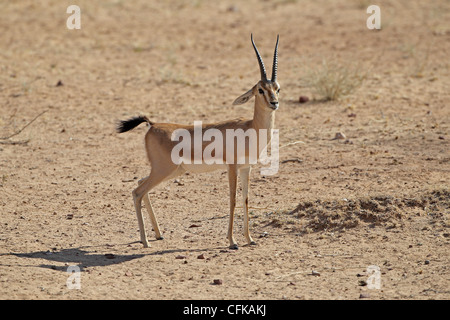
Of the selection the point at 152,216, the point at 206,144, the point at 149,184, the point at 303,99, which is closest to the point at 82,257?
the point at 152,216

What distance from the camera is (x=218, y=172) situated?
1031cm

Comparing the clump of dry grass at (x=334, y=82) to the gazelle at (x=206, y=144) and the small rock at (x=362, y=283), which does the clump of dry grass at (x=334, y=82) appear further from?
the small rock at (x=362, y=283)

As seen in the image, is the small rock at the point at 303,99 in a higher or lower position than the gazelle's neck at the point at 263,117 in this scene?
lower

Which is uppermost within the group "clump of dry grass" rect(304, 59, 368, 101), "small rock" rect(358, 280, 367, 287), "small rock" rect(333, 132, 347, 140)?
"clump of dry grass" rect(304, 59, 368, 101)

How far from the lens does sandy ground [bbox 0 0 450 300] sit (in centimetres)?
694

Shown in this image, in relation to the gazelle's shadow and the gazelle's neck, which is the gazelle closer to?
the gazelle's neck

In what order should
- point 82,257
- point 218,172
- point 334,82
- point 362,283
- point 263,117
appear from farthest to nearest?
point 334,82 → point 218,172 → point 263,117 → point 82,257 → point 362,283

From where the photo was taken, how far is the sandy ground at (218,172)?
694cm

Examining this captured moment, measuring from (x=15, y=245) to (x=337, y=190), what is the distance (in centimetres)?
418

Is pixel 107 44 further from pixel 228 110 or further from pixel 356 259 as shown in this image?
pixel 356 259

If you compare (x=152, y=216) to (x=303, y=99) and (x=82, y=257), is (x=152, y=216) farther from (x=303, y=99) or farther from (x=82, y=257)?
(x=303, y=99)

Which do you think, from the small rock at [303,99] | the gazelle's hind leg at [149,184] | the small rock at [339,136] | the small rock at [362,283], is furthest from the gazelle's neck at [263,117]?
the small rock at [303,99]

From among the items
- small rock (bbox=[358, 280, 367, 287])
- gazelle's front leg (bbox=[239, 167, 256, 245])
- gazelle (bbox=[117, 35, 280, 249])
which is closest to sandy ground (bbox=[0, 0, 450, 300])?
small rock (bbox=[358, 280, 367, 287])

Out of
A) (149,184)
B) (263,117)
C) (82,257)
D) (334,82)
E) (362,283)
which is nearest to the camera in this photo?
(362,283)
